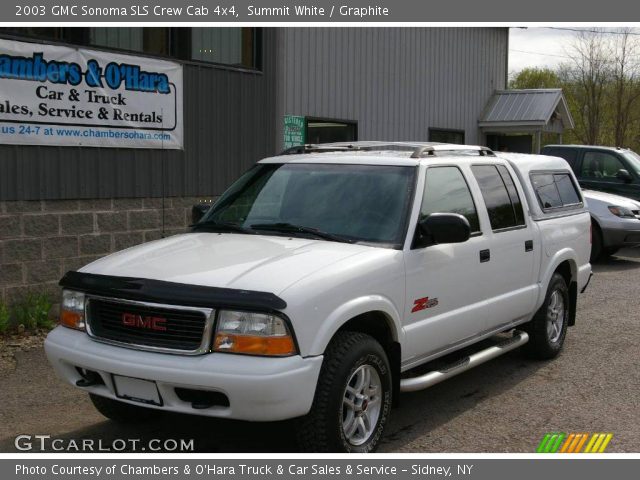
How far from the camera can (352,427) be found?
4.59 metres

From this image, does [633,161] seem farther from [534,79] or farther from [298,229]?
[534,79]

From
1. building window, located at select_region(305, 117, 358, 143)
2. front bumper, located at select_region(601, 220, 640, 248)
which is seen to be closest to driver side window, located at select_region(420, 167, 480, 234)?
building window, located at select_region(305, 117, 358, 143)

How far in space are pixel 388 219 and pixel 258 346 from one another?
59.9 inches

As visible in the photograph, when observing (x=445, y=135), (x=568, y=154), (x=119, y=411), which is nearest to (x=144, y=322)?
(x=119, y=411)

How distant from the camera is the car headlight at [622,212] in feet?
45.2

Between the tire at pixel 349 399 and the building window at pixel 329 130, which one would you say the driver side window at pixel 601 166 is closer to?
the building window at pixel 329 130

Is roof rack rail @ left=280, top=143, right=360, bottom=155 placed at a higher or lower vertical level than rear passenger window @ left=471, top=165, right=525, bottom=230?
higher

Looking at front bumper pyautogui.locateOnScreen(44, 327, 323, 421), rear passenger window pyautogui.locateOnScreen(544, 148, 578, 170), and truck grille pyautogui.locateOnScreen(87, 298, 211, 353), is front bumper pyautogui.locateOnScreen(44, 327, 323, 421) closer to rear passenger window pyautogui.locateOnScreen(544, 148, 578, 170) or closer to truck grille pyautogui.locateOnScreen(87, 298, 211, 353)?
truck grille pyautogui.locateOnScreen(87, 298, 211, 353)

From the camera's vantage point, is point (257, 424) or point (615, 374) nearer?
point (257, 424)

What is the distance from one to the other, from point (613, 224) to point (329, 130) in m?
5.15

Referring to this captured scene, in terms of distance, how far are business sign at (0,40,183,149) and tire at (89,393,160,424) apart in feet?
12.6

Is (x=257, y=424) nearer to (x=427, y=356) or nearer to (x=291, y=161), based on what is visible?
(x=427, y=356)

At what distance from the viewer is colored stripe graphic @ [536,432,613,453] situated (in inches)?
197
